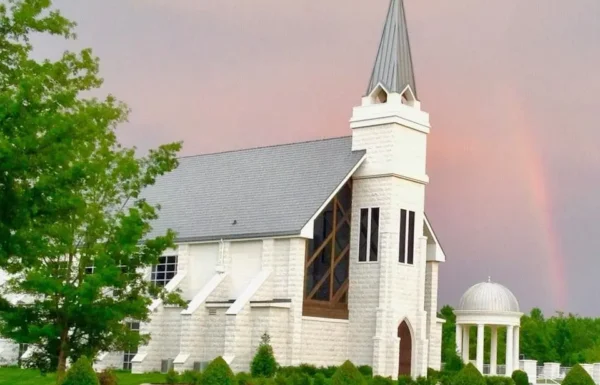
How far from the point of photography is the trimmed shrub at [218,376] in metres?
32.7

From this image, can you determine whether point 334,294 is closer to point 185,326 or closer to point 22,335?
point 185,326

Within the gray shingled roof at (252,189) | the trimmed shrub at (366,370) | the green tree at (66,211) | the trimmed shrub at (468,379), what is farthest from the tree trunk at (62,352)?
the trimmed shrub at (366,370)

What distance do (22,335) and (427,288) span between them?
24873mm

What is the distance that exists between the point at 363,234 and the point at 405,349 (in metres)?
5.97

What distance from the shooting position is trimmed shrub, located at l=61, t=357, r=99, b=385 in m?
30.8

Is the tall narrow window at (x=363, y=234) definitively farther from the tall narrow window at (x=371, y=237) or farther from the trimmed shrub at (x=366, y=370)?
the trimmed shrub at (x=366, y=370)

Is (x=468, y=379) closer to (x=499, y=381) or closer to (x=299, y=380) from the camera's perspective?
(x=299, y=380)

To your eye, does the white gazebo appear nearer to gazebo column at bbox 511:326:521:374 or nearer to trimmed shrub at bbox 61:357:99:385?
gazebo column at bbox 511:326:521:374

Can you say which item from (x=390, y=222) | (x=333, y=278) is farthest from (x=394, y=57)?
(x=333, y=278)

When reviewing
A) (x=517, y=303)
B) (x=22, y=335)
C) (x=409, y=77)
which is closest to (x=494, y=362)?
(x=517, y=303)

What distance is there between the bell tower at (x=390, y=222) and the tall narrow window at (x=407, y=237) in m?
0.05

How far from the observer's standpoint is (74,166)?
26.7 m

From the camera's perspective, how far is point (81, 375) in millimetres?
30859

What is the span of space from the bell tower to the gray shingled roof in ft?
5.12
